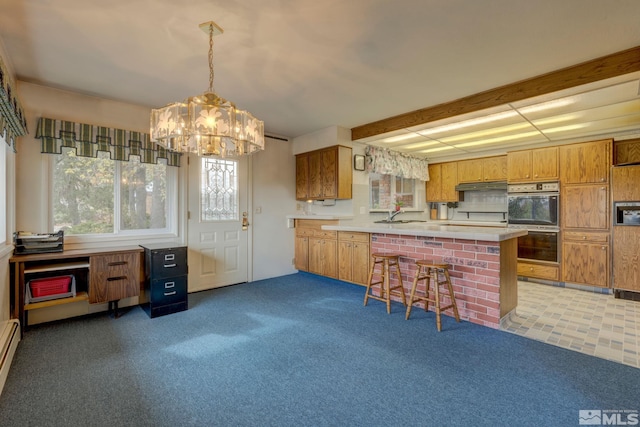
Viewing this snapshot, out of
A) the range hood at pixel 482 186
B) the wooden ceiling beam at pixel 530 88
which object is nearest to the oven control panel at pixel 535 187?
the range hood at pixel 482 186

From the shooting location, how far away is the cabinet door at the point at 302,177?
17.0 feet

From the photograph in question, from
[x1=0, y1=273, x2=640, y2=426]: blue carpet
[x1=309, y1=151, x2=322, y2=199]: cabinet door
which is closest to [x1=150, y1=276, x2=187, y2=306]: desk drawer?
[x1=0, y1=273, x2=640, y2=426]: blue carpet

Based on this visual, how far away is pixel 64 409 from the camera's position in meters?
1.77

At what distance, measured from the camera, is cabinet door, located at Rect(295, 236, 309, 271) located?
16.9ft

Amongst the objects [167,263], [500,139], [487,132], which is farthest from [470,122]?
[167,263]

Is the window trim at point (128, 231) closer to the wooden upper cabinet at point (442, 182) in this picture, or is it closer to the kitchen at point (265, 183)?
the kitchen at point (265, 183)

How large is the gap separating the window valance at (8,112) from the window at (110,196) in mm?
671

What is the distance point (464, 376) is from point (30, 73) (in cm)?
461

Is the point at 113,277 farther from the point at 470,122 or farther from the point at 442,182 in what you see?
the point at 442,182

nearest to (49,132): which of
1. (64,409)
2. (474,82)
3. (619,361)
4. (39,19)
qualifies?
(39,19)

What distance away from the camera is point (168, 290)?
339 cm

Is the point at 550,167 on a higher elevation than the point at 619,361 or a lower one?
higher

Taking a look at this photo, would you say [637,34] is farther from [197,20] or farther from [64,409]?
[64,409]

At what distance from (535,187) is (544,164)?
14.2 inches
